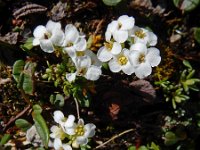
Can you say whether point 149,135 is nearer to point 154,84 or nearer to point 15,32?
point 154,84

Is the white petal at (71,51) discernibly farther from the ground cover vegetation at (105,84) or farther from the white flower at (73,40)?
the ground cover vegetation at (105,84)

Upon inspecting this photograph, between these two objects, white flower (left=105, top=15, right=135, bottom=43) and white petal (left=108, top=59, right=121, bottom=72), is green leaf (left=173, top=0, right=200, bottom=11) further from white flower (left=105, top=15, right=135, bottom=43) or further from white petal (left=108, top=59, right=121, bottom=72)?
white petal (left=108, top=59, right=121, bottom=72)

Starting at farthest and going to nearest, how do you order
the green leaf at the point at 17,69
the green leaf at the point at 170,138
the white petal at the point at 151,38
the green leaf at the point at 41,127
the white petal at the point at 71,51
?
the green leaf at the point at 170,138
the green leaf at the point at 17,69
the green leaf at the point at 41,127
the white petal at the point at 151,38
the white petal at the point at 71,51

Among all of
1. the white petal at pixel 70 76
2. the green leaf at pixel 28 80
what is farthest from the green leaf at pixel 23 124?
the white petal at pixel 70 76

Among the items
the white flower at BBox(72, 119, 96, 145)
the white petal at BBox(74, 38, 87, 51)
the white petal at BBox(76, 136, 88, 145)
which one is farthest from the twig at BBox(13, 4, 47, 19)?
the white petal at BBox(76, 136, 88, 145)

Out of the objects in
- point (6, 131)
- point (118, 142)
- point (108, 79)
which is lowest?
point (118, 142)

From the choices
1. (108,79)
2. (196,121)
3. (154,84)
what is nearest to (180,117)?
(196,121)

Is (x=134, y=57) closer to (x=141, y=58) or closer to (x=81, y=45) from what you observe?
(x=141, y=58)
